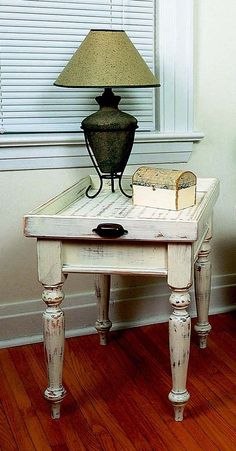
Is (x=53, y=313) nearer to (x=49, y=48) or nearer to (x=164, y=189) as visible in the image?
(x=164, y=189)

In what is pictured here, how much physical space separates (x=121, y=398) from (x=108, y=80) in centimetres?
106

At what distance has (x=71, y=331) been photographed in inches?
99.6

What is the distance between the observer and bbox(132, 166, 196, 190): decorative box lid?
1.83m

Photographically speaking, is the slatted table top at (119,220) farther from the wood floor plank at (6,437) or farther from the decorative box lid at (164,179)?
the wood floor plank at (6,437)

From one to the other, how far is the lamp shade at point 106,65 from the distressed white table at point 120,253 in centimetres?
40

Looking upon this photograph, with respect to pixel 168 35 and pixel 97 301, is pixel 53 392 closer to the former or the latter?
pixel 97 301

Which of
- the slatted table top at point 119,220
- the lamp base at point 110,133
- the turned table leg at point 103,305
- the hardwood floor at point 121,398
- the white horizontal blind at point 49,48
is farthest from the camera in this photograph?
A: the turned table leg at point 103,305

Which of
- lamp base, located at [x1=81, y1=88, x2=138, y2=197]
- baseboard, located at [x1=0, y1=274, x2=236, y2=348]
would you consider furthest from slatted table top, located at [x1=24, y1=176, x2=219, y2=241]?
baseboard, located at [x1=0, y1=274, x2=236, y2=348]

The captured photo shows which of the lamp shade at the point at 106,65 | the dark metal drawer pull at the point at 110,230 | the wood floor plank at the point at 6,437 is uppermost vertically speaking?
the lamp shade at the point at 106,65

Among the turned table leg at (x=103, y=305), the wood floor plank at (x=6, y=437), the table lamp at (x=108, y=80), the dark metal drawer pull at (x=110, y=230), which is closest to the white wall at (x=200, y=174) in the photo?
the turned table leg at (x=103, y=305)

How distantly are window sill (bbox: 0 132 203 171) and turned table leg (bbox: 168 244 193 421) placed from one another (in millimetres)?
815

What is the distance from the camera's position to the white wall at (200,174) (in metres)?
2.38

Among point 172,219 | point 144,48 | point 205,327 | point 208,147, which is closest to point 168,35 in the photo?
point 144,48

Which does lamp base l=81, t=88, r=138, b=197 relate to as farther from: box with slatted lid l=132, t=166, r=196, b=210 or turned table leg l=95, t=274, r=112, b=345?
turned table leg l=95, t=274, r=112, b=345
